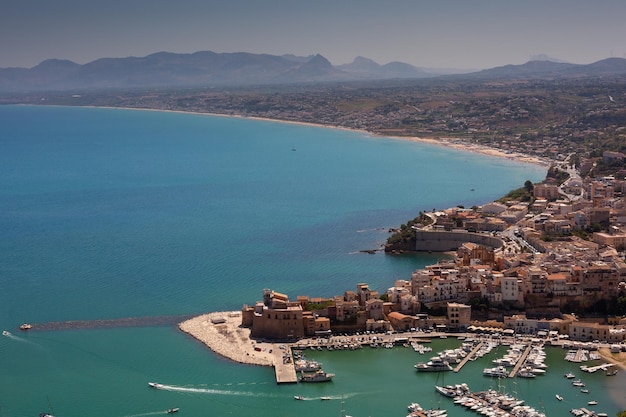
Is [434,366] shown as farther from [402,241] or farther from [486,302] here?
[402,241]

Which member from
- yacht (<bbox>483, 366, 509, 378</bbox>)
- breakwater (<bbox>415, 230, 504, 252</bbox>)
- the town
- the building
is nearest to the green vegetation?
breakwater (<bbox>415, 230, 504, 252</bbox>)

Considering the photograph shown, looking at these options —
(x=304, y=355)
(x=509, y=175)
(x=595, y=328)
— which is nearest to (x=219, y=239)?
(x=304, y=355)

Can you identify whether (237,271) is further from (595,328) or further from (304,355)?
(595,328)

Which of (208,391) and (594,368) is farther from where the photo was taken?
(594,368)

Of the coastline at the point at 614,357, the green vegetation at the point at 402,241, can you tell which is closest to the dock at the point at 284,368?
the coastline at the point at 614,357

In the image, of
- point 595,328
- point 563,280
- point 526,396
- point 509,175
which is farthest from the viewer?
point 509,175

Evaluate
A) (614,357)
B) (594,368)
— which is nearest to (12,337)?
(594,368)
